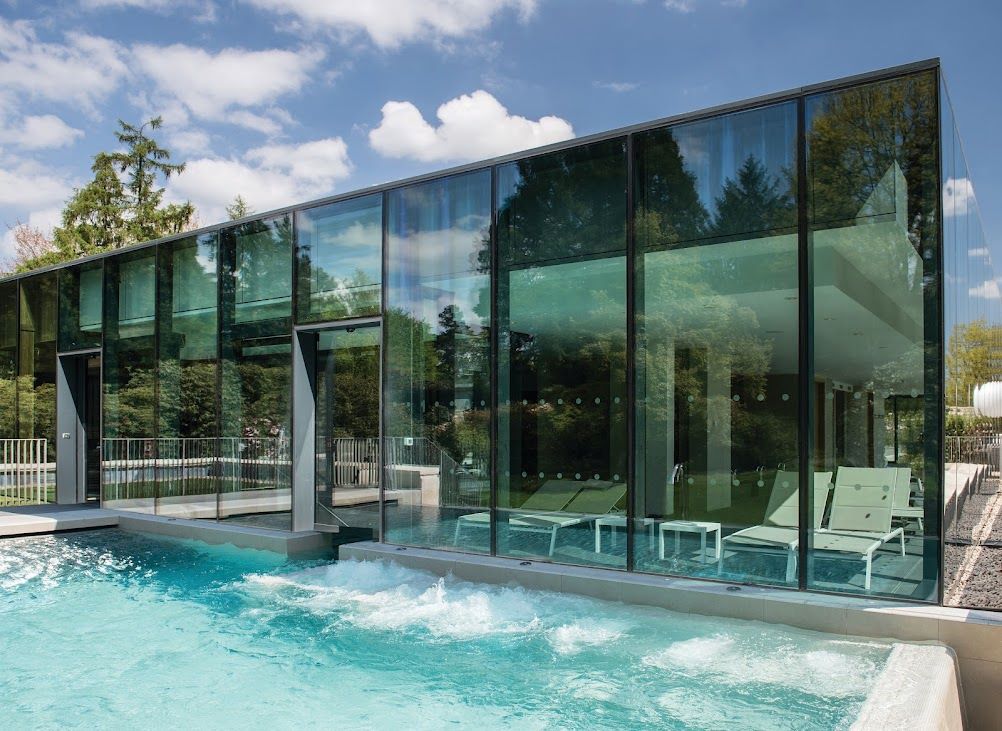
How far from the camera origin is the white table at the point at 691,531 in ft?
22.1

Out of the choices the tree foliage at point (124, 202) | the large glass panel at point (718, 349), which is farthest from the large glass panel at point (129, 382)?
the tree foliage at point (124, 202)

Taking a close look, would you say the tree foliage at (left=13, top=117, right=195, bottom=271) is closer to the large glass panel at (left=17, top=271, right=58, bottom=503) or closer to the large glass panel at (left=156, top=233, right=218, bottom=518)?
the large glass panel at (left=17, top=271, right=58, bottom=503)

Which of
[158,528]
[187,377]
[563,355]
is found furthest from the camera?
[187,377]

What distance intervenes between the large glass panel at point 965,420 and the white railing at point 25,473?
13.5 meters

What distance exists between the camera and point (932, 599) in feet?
18.6

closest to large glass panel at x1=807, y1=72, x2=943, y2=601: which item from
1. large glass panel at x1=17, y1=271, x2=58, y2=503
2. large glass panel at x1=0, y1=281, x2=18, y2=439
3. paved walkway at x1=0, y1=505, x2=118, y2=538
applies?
paved walkway at x1=0, y1=505, x2=118, y2=538

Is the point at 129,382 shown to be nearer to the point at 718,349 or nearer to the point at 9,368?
the point at 9,368

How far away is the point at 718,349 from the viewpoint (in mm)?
6750

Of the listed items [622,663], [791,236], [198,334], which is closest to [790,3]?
[791,236]

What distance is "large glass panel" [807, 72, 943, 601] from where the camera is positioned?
578cm

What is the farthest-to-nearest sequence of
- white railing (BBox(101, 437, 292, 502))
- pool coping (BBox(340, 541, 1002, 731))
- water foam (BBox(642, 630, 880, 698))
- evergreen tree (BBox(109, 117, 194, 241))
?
evergreen tree (BBox(109, 117, 194, 241)) < white railing (BBox(101, 437, 292, 502)) < pool coping (BBox(340, 541, 1002, 731)) < water foam (BBox(642, 630, 880, 698))

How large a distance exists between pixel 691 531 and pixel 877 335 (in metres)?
2.22

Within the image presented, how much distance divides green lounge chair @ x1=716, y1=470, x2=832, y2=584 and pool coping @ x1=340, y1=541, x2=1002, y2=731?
0.32 metres

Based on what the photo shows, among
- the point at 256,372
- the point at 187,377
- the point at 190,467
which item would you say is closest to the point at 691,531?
the point at 256,372
